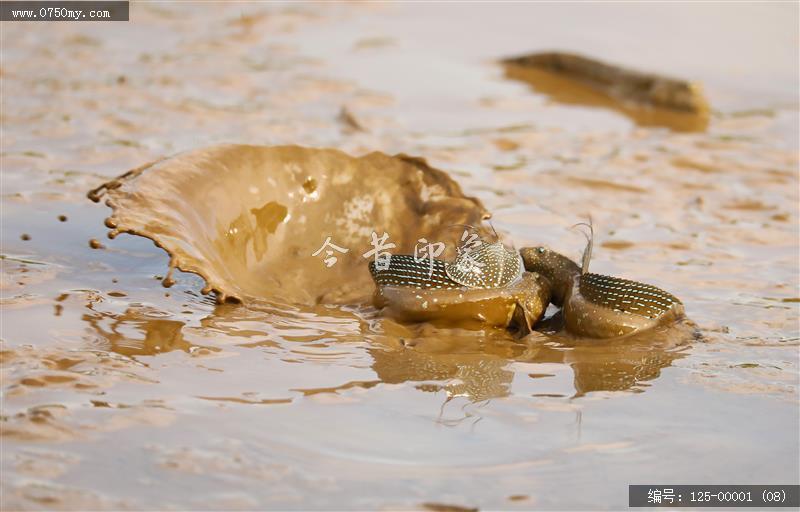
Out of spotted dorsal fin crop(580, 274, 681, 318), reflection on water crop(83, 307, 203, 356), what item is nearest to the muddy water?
reflection on water crop(83, 307, 203, 356)

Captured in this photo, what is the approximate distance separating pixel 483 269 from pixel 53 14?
6195 millimetres

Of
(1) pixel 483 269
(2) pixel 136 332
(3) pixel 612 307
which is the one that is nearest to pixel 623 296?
(3) pixel 612 307

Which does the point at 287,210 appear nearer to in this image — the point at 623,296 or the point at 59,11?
the point at 623,296

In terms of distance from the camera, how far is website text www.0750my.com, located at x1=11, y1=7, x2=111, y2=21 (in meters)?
8.60

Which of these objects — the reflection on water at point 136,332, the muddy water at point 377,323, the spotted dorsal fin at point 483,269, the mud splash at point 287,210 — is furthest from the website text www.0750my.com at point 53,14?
the spotted dorsal fin at point 483,269

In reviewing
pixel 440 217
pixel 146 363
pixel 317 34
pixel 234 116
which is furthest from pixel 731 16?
pixel 146 363

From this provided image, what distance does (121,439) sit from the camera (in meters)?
2.77

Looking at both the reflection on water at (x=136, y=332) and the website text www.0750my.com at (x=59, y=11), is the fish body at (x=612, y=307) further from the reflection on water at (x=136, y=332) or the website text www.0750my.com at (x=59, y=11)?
the website text www.0750my.com at (x=59, y=11)

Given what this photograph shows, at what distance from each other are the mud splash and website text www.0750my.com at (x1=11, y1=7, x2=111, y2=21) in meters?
5.04

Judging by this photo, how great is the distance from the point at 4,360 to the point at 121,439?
2.13ft

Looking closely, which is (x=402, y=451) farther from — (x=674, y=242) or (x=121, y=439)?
(x=674, y=242)

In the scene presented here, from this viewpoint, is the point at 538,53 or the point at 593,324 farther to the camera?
the point at 538,53

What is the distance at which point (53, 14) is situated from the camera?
8.66 m

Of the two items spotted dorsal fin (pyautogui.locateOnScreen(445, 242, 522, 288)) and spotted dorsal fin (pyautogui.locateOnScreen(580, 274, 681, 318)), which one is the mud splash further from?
spotted dorsal fin (pyautogui.locateOnScreen(580, 274, 681, 318))
